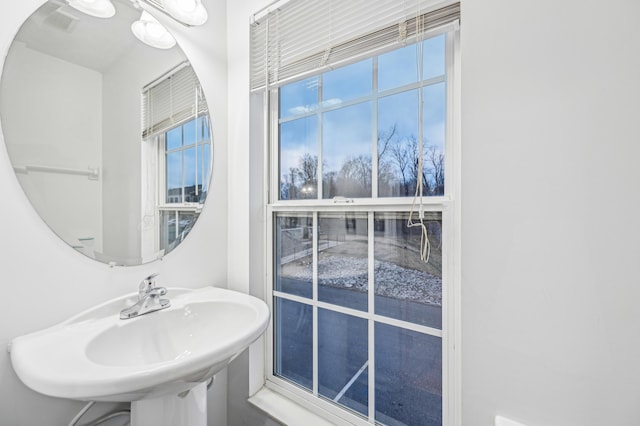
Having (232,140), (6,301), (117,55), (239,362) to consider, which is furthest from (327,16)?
(239,362)

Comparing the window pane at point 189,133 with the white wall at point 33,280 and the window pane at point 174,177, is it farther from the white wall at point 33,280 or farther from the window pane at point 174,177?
the white wall at point 33,280

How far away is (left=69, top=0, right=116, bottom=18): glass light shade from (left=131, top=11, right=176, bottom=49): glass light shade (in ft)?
0.24

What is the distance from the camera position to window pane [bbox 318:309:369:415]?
104cm

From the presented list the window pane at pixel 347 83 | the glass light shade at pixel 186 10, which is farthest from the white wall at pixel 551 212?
the glass light shade at pixel 186 10

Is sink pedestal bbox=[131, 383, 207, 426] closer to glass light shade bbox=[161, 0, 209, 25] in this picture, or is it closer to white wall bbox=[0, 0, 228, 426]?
white wall bbox=[0, 0, 228, 426]

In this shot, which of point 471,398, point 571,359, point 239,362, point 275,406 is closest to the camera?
point 571,359

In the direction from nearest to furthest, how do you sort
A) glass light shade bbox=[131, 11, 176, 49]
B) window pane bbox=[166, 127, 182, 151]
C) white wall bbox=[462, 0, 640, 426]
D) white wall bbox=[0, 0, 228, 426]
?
white wall bbox=[462, 0, 640, 426]
white wall bbox=[0, 0, 228, 426]
glass light shade bbox=[131, 11, 176, 49]
window pane bbox=[166, 127, 182, 151]

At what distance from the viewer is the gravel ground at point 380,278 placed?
2.97 feet

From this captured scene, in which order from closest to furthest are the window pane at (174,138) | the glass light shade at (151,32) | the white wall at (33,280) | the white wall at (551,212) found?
1. the white wall at (551,212)
2. the white wall at (33,280)
3. the glass light shade at (151,32)
4. the window pane at (174,138)

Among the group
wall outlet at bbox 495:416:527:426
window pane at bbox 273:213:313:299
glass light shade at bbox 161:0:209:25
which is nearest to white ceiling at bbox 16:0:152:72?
glass light shade at bbox 161:0:209:25

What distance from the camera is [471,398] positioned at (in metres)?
0.65

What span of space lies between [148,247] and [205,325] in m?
0.38

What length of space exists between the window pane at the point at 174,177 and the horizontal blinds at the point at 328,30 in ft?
1.61

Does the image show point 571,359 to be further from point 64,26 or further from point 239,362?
point 64,26
